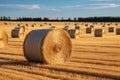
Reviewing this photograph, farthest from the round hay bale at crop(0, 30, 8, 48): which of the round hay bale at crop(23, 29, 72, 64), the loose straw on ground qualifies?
the loose straw on ground

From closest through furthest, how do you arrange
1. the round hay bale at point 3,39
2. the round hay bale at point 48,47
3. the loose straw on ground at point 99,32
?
the round hay bale at point 48,47 → the round hay bale at point 3,39 → the loose straw on ground at point 99,32

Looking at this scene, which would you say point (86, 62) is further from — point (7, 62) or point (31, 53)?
point (7, 62)

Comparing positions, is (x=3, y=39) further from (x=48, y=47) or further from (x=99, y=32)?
(x=99, y=32)

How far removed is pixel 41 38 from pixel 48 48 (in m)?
0.44

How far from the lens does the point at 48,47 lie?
1308cm

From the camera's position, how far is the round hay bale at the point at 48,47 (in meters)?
12.8

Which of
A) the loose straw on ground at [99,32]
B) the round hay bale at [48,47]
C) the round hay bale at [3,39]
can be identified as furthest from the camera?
the loose straw on ground at [99,32]

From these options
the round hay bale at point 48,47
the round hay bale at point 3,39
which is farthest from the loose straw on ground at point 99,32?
the round hay bale at point 48,47

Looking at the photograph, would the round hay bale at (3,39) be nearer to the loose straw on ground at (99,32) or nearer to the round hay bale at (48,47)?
the round hay bale at (48,47)

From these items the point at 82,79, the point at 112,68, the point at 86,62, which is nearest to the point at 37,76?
the point at 82,79

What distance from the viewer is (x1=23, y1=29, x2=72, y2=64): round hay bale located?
1277 centimetres

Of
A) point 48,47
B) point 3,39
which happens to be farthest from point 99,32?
point 48,47

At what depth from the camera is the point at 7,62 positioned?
1348 cm

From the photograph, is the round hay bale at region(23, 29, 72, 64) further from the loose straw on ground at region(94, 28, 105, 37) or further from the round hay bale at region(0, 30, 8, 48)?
the loose straw on ground at region(94, 28, 105, 37)
